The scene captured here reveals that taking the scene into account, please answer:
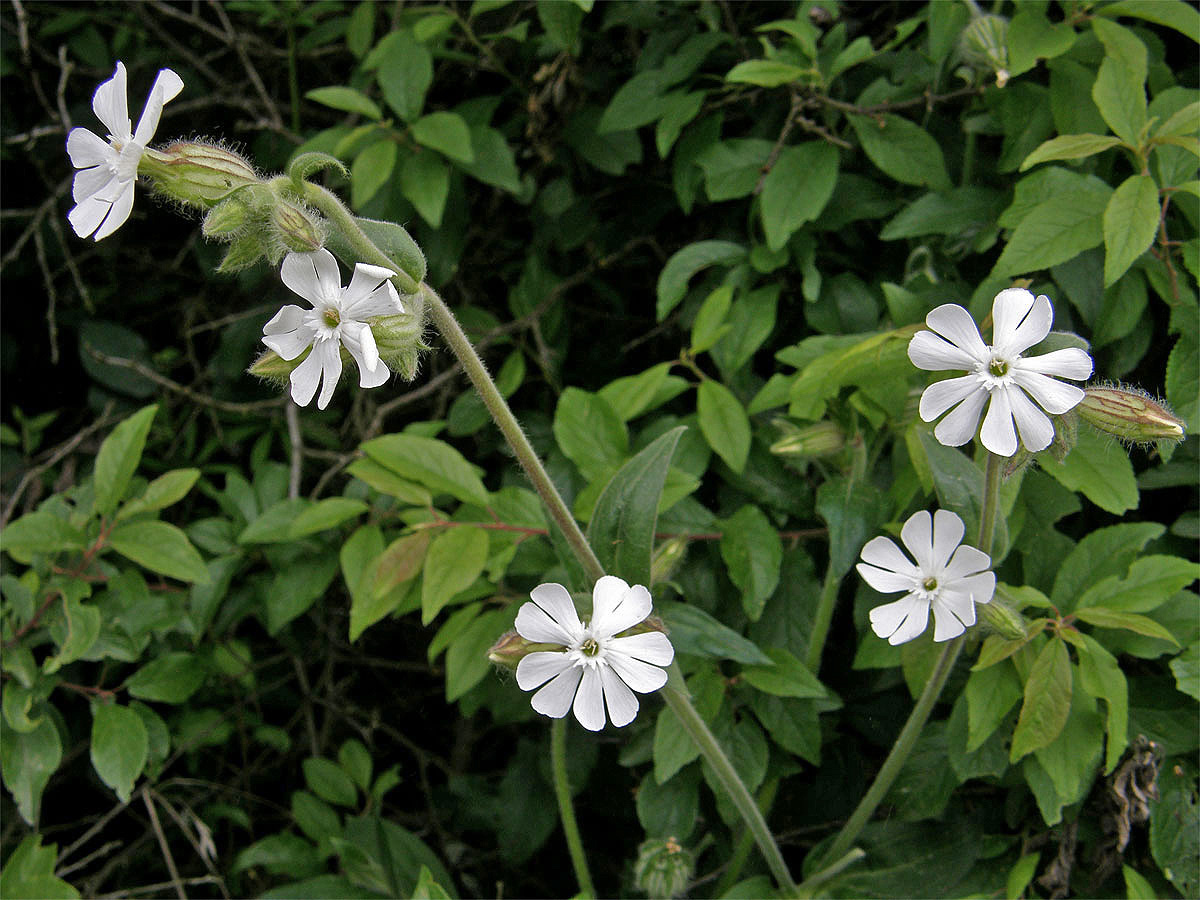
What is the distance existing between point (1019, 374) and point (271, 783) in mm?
1513

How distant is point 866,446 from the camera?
107 cm

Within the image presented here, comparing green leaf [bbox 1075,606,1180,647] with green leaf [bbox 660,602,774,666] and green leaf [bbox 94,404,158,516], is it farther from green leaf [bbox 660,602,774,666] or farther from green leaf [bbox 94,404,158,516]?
green leaf [bbox 94,404,158,516]

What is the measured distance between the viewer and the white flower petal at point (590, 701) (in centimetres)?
75

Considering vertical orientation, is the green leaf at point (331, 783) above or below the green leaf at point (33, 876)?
below

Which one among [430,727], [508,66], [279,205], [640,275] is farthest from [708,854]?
[508,66]

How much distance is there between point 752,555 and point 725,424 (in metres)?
0.17

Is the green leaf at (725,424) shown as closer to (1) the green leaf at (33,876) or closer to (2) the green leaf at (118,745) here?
(2) the green leaf at (118,745)

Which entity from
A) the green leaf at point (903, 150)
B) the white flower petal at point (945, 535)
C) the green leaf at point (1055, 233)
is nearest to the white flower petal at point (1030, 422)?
the white flower petal at point (945, 535)

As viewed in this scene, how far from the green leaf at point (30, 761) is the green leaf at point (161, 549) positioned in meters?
0.23

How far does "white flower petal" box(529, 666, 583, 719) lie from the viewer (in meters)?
0.75

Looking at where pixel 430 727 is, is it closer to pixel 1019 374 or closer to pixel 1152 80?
pixel 1019 374

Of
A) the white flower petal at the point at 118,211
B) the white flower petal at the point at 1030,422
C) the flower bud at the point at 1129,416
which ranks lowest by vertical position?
the flower bud at the point at 1129,416

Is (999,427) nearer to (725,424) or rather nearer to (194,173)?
(725,424)

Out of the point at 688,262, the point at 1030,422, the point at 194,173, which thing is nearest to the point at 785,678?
the point at 1030,422
